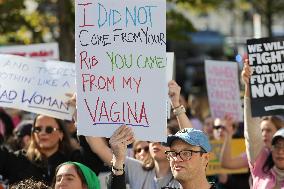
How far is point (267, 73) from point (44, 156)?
1839 millimetres

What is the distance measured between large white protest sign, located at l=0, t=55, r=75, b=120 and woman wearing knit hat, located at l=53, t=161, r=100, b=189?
1.81 meters

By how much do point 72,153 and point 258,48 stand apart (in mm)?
1670

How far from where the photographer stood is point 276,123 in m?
6.13

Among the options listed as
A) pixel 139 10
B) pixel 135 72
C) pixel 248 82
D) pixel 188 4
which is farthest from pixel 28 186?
pixel 188 4

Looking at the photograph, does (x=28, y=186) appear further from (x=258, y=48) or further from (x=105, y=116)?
(x=258, y=48)

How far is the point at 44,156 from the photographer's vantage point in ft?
19.6

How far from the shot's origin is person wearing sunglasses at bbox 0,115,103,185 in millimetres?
5602

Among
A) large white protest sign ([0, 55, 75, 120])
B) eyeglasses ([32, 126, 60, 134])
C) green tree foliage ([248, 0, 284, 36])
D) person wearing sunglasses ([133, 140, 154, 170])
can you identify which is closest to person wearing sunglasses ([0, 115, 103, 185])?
eyeglasses ([32, 126, 60, 134])

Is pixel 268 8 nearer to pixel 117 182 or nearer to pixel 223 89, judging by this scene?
pixel 223 89

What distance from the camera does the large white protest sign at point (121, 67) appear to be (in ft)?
15.0

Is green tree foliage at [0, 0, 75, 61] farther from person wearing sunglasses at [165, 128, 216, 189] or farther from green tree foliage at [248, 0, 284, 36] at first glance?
green tree foliage at [248, 0, 284, 36]

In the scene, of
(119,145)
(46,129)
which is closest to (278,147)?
Result: (119,145)

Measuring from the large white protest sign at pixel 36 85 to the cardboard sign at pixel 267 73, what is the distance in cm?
151

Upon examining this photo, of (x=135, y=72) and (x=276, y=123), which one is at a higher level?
(x=135, y=72)
